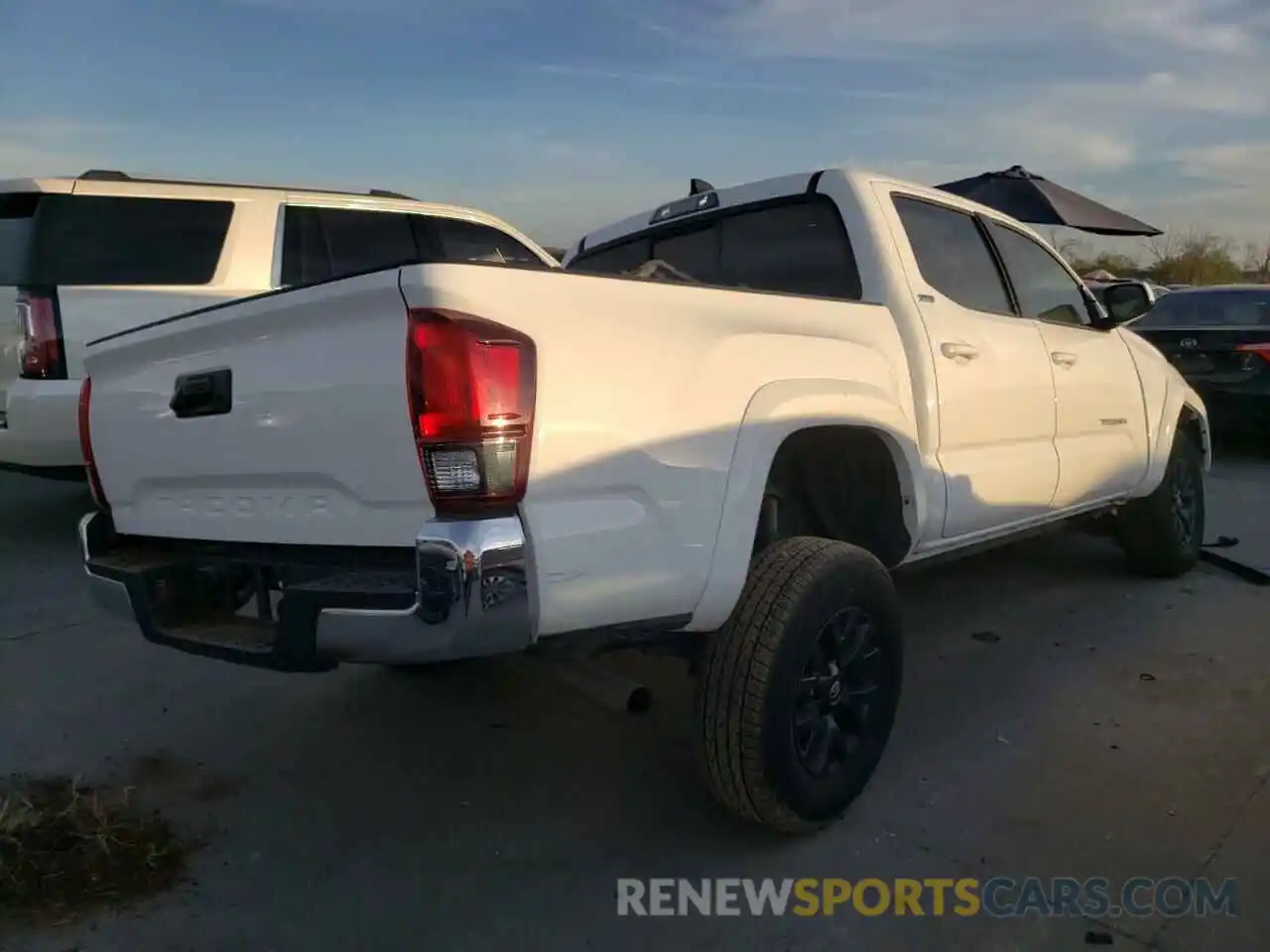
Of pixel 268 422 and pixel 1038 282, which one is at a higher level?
pixel 1038 282

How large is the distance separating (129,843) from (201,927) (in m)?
0.45

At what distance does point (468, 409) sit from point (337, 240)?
5134 mm

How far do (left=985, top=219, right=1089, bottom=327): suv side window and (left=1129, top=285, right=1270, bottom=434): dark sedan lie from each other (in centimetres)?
546

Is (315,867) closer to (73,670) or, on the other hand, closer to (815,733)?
(815,733)

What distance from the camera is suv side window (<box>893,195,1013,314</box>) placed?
12.5ft

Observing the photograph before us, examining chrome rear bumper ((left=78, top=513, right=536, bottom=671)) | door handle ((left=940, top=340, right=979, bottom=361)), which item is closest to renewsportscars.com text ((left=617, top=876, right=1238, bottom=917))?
chrome rear bumper ((left=78, top=513, right=536, bottom=671))

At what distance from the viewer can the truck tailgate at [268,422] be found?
92.2 inches

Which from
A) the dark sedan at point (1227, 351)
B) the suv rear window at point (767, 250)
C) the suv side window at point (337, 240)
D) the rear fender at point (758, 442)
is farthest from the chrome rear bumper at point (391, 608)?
the dark sedan at point (1227, 351)

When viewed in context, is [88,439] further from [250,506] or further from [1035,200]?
[1035,200]

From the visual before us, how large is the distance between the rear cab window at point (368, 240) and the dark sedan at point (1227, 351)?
6117mm

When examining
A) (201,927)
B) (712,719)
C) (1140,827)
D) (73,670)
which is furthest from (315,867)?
(1140,827)

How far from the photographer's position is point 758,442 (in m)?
2.77

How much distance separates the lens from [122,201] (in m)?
6.06

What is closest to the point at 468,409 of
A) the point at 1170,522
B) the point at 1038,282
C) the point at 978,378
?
the point at 978,378
